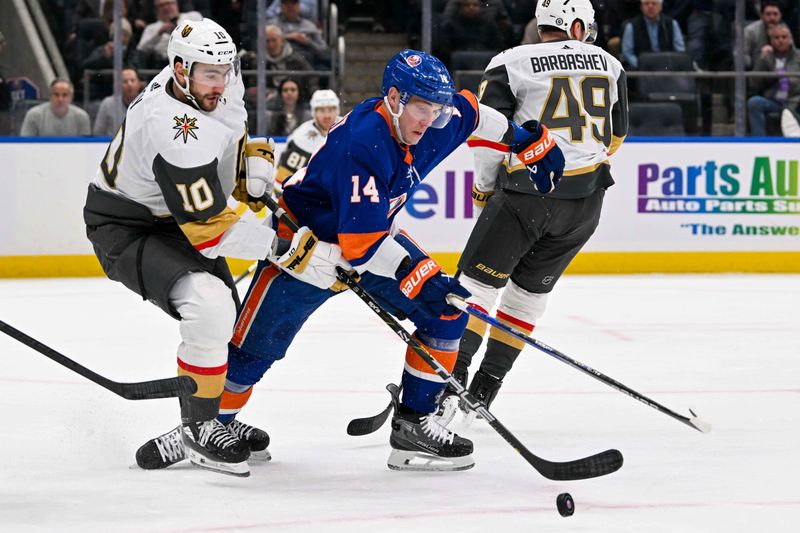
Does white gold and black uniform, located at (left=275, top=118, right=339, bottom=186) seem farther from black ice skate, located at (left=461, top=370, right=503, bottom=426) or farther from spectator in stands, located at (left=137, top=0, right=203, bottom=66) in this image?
black ice skate, located at (left=461, top=370, right=503, bottom=426)

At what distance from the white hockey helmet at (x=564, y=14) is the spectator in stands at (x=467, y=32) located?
4114 mm

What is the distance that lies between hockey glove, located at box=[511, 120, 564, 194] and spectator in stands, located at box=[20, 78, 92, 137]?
4.71 m

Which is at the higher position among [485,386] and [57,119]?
[57,119]

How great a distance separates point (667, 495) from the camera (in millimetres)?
2908

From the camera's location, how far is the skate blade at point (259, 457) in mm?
3301

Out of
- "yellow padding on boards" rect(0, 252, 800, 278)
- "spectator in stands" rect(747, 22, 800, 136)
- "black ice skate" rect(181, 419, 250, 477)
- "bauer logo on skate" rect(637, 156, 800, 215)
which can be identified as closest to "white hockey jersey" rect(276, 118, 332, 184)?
"yellow padding on boards" rect(0, 252, 800, 278)

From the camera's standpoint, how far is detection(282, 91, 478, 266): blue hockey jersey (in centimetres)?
300

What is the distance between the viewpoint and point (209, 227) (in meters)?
2.99

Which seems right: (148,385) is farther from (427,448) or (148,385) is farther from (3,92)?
(3,92)

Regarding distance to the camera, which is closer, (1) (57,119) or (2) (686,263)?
(1) (57,119)

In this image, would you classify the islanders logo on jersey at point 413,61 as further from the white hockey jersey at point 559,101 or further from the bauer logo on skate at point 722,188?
the bauer logo on skate at point 722,188

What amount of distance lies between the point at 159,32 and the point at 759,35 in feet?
12.5

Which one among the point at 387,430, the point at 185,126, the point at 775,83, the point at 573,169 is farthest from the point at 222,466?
the point at 775,83

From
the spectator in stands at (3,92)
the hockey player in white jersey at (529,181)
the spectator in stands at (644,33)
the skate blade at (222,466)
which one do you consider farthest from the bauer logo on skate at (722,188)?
the skate blade at (222,466)
